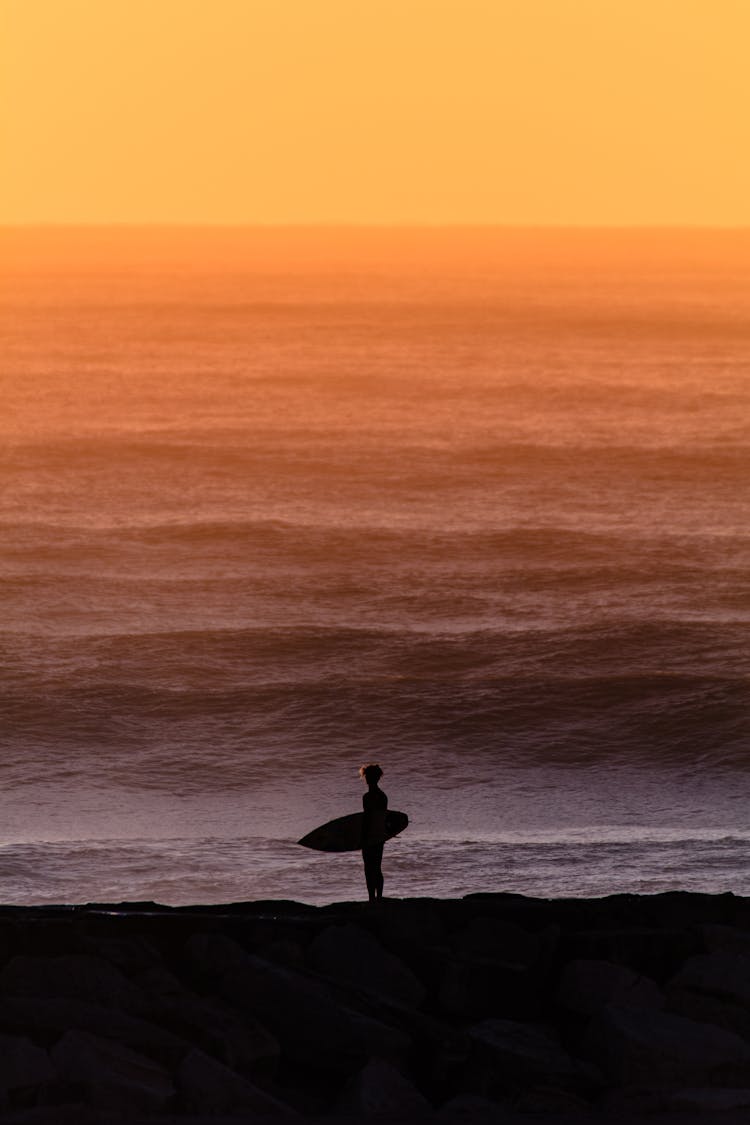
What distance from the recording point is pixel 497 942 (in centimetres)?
1225

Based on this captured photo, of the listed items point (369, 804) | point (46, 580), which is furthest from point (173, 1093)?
point (46, 580)

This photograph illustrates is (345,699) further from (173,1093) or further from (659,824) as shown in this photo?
(173,1093)

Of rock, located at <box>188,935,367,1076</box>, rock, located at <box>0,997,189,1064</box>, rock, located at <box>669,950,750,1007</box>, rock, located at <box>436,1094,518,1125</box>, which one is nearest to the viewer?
rock, located at <box>436,1094,518,1125</box>

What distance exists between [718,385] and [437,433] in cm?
2333

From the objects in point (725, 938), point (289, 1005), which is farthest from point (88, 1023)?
point (725, 938)

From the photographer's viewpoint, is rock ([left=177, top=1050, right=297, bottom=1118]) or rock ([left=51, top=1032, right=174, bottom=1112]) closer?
rock ([left=51, top=1032, right=174, bottom=1112])

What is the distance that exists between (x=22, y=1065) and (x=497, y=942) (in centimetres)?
360

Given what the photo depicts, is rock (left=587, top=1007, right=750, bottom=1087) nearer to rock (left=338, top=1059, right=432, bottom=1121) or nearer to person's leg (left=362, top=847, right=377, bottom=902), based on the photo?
rock (left=338, top=1059, right=432, bottom=1121)

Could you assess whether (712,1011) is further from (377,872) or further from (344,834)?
(344,834)

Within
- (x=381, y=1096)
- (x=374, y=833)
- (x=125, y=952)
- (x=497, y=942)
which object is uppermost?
(x=374, y=833)

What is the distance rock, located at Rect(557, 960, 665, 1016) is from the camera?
1144 centimetres

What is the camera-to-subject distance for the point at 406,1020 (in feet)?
36.8

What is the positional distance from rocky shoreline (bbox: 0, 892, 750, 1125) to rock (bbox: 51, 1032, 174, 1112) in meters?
0.01

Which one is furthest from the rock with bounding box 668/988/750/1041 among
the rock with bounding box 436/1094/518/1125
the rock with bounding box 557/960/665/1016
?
the rock with bounding box 436/1094/518/1125
